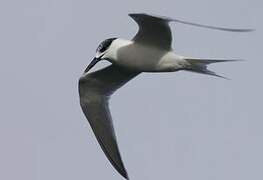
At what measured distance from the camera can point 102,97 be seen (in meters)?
12.2

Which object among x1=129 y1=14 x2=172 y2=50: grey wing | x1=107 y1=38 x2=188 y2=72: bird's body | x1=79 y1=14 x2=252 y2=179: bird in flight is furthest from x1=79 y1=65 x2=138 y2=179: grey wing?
x1=129 y1=14 x2=172 y2=50: grey wing

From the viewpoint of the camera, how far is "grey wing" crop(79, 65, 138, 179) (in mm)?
11764

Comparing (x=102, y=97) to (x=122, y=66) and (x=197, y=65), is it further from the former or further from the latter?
(x=197, y=65)

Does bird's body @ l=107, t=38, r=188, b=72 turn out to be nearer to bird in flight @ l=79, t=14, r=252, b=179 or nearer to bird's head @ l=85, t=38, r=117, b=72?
bird in flight @ l=79, t=14, r=252, b=179

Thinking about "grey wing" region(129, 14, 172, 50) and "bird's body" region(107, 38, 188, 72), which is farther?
"bird's body" region(107, 38, 188, 72)

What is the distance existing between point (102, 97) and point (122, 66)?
154 centimetres

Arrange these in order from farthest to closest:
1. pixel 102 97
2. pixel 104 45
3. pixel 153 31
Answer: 1. pixel 102 97
2. pixel 104 45
3. pixel 153 31

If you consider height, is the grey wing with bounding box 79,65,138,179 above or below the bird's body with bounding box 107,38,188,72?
below

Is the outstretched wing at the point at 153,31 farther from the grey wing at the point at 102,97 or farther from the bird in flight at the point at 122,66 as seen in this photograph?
the grey wing at the point at 102,97

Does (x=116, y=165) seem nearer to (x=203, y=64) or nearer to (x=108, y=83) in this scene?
(x=108, y=83)

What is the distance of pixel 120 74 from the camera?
11945mm

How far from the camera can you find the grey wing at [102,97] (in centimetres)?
1176

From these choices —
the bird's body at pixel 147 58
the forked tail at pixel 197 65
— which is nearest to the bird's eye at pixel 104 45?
the bird's body at pixel 147 58

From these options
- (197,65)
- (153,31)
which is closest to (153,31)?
(153,31)
